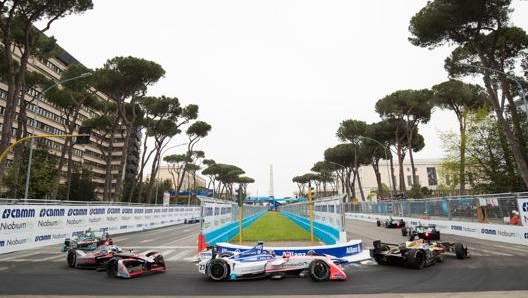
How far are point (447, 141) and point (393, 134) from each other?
8767mm

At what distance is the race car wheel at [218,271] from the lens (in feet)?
25.8

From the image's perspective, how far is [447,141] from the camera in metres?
39.2

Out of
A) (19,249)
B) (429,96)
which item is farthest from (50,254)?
(429,96)

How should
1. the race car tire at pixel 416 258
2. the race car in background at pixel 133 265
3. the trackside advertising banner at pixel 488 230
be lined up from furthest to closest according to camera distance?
the trackside advertising banner at pixel 488 230 < the race car tire at pixel 416 258 < the race car in background at pixel 133 265

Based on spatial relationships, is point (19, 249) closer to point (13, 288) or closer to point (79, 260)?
point (79, 260)

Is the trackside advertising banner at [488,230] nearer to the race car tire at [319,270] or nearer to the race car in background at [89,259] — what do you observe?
the race car tire at [319,270]

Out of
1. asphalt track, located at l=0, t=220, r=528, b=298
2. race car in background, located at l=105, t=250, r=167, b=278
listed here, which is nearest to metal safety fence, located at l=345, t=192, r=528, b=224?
asphalt track, located at l=0, t=220, r=528, b=298

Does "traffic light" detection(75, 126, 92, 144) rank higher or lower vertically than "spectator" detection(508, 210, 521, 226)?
higher

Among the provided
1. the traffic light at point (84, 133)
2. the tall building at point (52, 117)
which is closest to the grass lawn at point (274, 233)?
the traffic light at point (84, 133)

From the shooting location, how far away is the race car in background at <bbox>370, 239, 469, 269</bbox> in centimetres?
916

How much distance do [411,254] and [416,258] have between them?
15 cm

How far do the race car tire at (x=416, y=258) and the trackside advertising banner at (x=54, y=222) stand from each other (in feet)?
45.6

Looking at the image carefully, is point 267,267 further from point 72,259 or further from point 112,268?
point 72,259

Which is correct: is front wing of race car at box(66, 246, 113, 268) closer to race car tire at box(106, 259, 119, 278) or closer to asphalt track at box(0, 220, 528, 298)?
asphalt track at box(0, 220, 528, 298)
